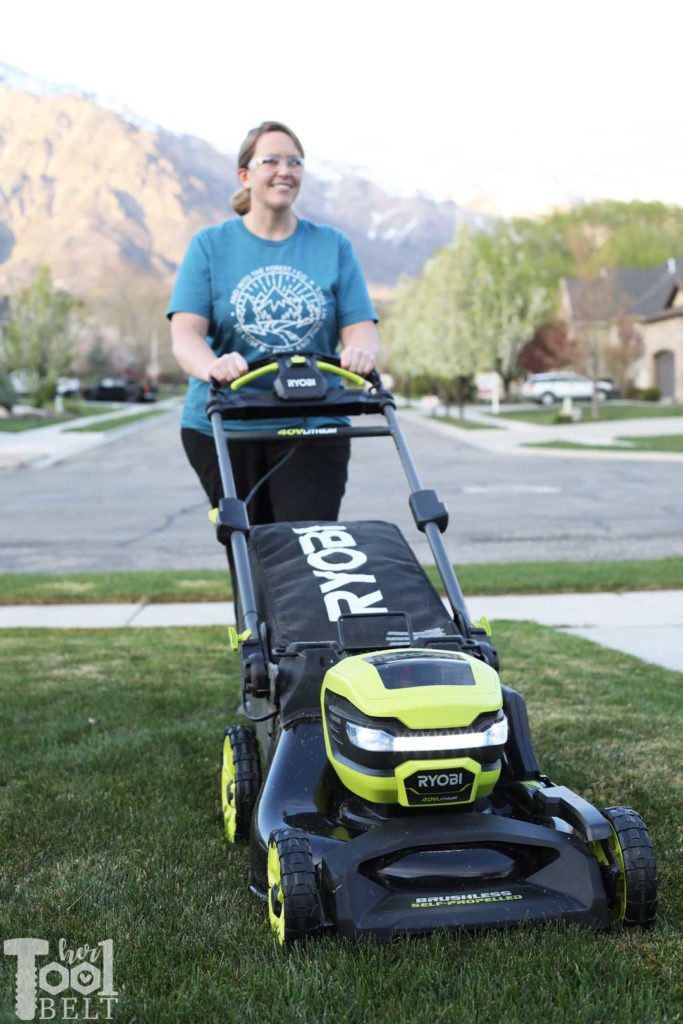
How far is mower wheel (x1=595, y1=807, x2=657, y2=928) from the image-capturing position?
2.68m

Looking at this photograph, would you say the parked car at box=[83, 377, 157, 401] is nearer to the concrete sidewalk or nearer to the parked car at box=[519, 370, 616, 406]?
the parked car at box=[519, 370, 616, 406]

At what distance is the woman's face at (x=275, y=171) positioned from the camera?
3.98 metres

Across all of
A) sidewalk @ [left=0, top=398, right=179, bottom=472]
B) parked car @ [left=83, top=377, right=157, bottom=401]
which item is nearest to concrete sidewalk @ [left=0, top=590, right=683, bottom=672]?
sidewalk @ [left=0, top=398, right=179, bottom=472]

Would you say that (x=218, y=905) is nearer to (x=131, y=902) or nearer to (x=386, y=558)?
(x=131, y=902)

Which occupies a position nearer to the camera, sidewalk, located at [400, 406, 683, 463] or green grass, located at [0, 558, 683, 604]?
green grass, located at [0, 558, 683, 604]

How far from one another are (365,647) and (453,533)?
9008 millimetres

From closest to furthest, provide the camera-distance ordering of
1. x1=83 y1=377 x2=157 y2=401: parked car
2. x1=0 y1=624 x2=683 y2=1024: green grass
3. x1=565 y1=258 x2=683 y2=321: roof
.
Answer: x1=0 y1=624 x2=683 y2=1024: green grass
x1=565 y1=258 x2=683 y2=321: roof
x1=83 y1=377 x2=157 y2=401: parked car

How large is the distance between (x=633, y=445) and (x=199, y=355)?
2247 cm

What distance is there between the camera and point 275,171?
3.98 m

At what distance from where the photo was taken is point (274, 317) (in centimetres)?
412

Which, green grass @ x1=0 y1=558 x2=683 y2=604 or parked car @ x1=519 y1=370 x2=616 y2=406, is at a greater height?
parked car @ x1=519 y1=370 x2=616 y2=406

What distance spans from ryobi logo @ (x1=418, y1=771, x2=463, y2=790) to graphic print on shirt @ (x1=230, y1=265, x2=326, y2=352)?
195 centimetres

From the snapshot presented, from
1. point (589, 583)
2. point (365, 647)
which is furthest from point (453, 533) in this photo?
point (365, 647)

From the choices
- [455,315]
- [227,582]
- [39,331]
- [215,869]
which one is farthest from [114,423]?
[215,869]
